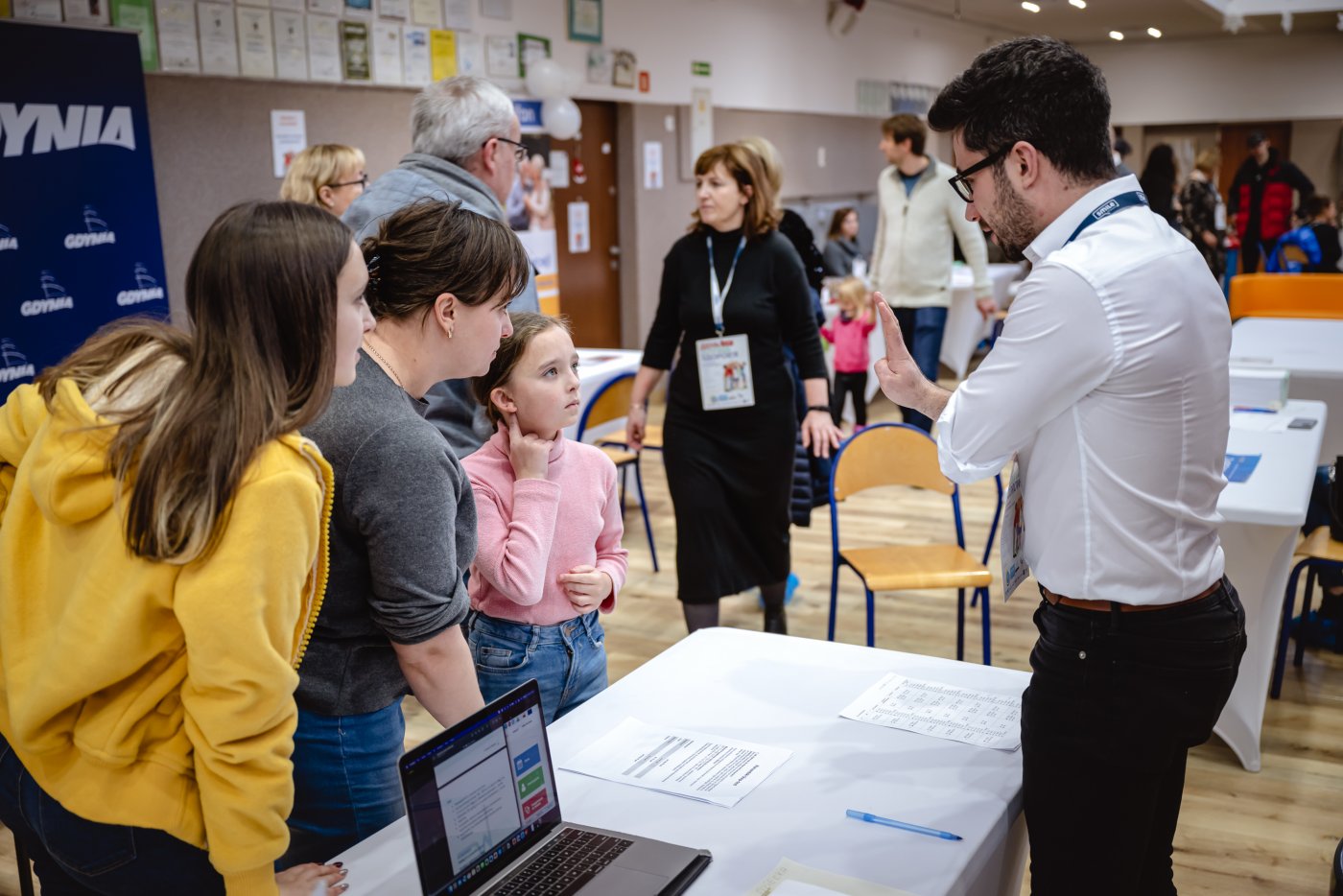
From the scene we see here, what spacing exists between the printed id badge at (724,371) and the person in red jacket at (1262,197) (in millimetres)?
9077

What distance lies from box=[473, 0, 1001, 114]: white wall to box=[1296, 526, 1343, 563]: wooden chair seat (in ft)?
15.6

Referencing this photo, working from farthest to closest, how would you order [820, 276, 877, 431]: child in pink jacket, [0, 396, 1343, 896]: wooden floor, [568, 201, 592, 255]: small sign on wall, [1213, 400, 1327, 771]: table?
1. [568, 201, 592, 255]: small sign on wall
2. [820, 276, 877, 431]: child in pink jacket
3. [1213, 400, 1327, 771]: table
4. [0, 396, 1343, 896]: wooden floor

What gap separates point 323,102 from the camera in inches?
211

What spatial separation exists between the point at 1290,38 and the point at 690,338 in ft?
42.7

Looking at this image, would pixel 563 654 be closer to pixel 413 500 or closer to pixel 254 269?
pixel 413 500

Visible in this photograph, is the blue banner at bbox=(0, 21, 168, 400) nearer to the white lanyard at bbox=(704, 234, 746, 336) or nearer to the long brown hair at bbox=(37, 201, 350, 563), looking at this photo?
the white lanyard at bbox=(704, 234, 746, 336)

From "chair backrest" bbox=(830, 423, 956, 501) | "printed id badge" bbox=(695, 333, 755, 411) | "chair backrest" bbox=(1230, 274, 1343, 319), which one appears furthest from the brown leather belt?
"chair backrest" bbox=(1230, 274, 1343, 319)

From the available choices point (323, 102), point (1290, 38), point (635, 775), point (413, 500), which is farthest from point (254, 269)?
point (1290, 38)

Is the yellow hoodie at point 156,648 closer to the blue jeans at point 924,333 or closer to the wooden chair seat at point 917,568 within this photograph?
the wooden chair seat at point 917,568

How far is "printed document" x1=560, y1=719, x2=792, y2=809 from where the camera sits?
1497mm

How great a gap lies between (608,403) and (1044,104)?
3.26 metres

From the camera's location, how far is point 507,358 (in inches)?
76.5

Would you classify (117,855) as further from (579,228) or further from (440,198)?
(579,228)

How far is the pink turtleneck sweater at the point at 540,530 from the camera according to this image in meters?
1.81
